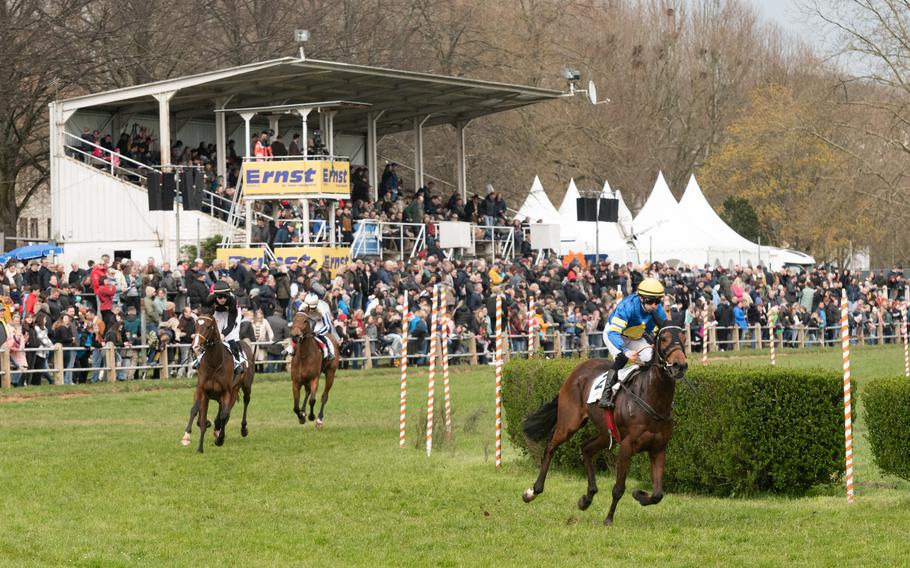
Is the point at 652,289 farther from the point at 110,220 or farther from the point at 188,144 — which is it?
the point at 188,144

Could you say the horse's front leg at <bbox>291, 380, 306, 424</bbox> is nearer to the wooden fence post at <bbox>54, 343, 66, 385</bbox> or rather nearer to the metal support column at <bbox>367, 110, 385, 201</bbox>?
the wooden fence post at <bbox>54, 343, 66, 385</bbox>

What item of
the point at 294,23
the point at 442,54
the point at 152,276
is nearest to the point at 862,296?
the point at 442,54

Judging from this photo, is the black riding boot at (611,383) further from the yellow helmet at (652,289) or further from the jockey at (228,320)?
the jockey at (228,320)

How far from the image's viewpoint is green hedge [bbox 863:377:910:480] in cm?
1386

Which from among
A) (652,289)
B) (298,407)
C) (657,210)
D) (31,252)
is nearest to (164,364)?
(298,407)

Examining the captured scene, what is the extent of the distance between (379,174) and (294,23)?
8234mm

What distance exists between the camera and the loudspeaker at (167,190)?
34594 mm

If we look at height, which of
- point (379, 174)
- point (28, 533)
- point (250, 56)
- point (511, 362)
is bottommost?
point (28, 533)

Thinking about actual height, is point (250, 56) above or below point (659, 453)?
above

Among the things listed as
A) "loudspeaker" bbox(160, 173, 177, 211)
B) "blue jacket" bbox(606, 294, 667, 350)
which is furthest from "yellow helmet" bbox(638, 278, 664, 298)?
"loudspeaker" bbox(160, 173, 177, 211)

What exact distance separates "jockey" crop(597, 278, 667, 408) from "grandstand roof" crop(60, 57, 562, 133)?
2667 cm

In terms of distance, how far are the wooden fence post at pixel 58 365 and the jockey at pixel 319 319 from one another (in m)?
6.91

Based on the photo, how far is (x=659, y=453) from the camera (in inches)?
511

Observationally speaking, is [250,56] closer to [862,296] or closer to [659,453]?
[862,296]
